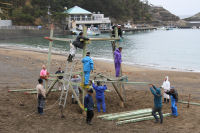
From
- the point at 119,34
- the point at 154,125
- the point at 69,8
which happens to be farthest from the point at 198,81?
the point at 69,8

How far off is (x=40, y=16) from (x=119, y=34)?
77984mm

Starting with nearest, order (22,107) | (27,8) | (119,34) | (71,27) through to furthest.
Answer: (22,107) → (119,34) → (27,8) → (71,27)

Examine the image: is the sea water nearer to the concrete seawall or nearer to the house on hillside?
the concrete seawall

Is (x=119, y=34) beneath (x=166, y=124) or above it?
above

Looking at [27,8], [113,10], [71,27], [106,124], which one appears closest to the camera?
[106,124]

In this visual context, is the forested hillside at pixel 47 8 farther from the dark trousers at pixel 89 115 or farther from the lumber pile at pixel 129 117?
the dark trousers at pixel 89 115

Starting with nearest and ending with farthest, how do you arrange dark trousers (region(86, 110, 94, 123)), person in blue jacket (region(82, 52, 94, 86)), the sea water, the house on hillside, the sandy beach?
1. the sandy beach
2. dark trousers (region(86, 110, 94, 123))
3. person in blue jacket (region(82, 52, 94, 86))
4. the sea water
5. the house on hillside

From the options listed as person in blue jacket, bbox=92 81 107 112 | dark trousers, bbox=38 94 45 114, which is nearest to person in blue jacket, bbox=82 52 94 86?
person in blue jacket, bbox=92 81 107 112

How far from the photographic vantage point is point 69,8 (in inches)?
3949

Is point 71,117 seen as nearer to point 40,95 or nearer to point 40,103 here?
point 40,103

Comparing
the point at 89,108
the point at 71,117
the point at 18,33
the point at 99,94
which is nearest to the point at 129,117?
the point at 99,94

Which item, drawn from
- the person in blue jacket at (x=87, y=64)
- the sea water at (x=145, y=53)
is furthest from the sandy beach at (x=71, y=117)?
the sea water at (x=145, y=53)

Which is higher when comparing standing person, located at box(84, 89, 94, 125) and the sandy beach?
standing person, located at box(84, 89, 94, 125)

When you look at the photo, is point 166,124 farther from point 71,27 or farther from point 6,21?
point 71,27
